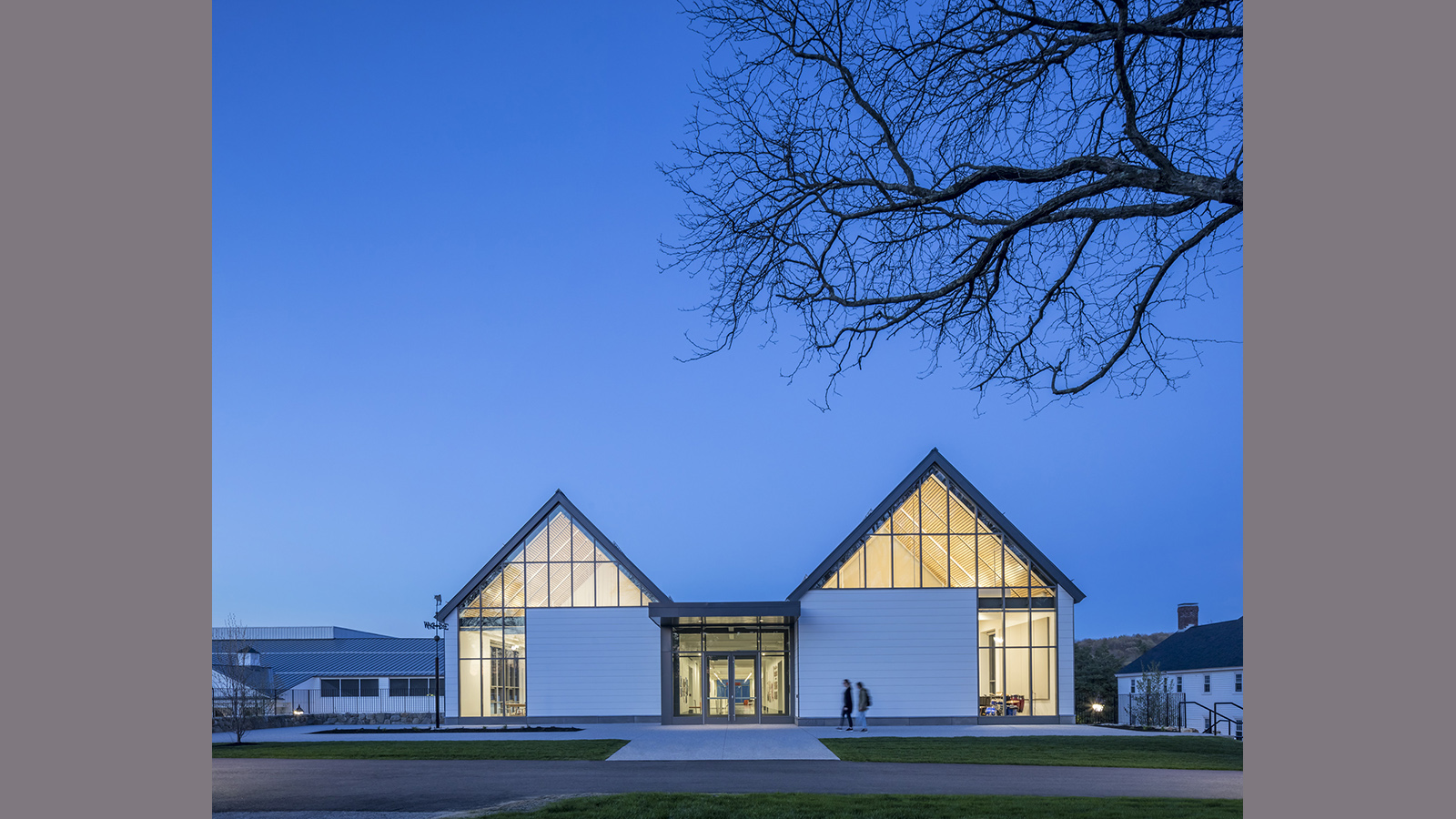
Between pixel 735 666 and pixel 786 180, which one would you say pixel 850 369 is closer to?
pixel 786 180

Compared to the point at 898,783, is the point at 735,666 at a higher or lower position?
lower

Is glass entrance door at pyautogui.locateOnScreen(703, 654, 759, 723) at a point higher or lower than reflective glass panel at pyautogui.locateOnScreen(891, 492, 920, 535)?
lower

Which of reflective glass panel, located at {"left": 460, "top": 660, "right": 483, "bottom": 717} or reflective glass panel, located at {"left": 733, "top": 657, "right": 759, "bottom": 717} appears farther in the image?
reflective glass panel, located at {"left": 460, "top": 660, "right": 483, "bottom": 717}

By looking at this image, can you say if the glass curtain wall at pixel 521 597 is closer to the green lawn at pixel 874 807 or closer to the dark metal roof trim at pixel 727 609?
the dark metal roof trim at pixel 727 609

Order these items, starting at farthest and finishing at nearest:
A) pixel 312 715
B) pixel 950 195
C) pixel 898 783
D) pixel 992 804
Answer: pixel 312 715
pixel 898 783
pixel 992 804
pixel 950 195

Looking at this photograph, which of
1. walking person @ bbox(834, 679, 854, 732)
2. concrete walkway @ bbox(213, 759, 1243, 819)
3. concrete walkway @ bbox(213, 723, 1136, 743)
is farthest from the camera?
walking person @ bbox(834, 679, 854, 732)

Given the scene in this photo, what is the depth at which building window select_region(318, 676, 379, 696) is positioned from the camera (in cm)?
4169

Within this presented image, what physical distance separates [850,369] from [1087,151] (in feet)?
8.28

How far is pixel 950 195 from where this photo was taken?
6.92m

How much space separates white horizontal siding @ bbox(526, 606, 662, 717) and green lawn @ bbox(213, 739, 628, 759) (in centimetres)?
684

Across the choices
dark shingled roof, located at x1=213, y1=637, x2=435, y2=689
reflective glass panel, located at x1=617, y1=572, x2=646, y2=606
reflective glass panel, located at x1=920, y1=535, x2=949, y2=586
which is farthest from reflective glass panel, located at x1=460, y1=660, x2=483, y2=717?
reflective glass panel, located at x1=920, y1=535, x2=949, y2=586

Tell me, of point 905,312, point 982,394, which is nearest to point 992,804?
point 982,394

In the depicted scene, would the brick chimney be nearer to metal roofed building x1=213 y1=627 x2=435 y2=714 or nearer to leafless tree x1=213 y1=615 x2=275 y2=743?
metal roofed building x1=213 y1=627 x2=435 y2=714

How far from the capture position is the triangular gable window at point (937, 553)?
29.5m
